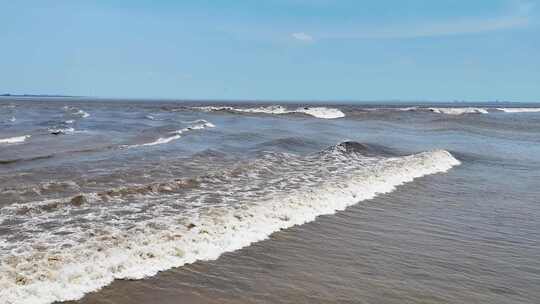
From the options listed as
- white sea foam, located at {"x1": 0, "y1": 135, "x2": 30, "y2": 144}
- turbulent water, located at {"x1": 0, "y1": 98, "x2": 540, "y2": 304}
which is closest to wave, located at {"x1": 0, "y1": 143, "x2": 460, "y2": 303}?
turbulent water, located at {"x1": 0, "y1": 98, "x2": 540, "y2": 304}

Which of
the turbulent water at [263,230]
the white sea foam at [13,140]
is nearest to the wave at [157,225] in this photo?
the turbulent water at [263,230]

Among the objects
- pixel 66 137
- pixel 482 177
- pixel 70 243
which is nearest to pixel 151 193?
pixel 70 243

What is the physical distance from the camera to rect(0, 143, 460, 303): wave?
600cm

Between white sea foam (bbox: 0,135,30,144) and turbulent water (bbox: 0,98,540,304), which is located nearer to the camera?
turbulent water (bbox: 0,98,540,304)

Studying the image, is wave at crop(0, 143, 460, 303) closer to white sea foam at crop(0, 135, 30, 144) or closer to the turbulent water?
the turbulent water

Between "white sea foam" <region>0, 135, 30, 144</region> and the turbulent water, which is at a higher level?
"white sea foam" <region>0, 135, 30, 144</region>

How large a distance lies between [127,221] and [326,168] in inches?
328

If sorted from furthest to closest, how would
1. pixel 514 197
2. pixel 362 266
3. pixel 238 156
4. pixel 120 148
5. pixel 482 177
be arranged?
pixel 120 148
pixel 238 156
pixel 482 177
pixel 514 197
pixel 362 266

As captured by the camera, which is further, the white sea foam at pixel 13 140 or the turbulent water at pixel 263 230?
the white sea foam at pixel 13 140

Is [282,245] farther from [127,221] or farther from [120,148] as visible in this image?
[120,148]

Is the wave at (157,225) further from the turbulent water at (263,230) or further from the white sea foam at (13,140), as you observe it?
the white sea foam at (13,140)

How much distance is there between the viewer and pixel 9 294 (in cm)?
540

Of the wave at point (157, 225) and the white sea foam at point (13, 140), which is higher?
the white sea foam at point (13, 140)

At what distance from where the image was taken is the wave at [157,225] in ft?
19.7
